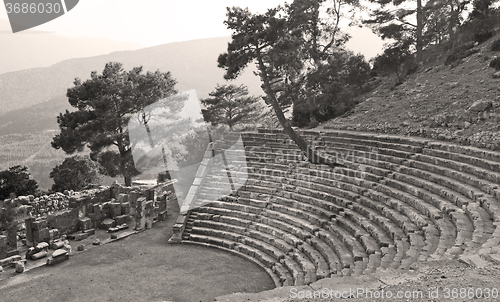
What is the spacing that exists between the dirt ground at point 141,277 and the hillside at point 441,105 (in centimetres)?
931

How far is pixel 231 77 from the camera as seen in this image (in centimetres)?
1639

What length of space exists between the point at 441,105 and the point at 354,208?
27.6 feet

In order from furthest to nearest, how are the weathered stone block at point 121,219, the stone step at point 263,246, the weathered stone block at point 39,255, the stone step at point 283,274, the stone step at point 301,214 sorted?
the weathered stone block at point 121,219, the weathered stone block at point 39,255, the stone step at point 301,214, the stone step at point 263,246, the stone step at point 283,274

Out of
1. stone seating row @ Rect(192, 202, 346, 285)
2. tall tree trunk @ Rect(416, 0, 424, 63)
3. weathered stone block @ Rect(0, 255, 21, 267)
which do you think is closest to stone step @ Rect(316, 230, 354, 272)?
stone seating row @ Rect(192, 202, 346, 285)

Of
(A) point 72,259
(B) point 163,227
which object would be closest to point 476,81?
(B) point 163,227

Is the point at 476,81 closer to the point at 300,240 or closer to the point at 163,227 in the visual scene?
the point at 300,240

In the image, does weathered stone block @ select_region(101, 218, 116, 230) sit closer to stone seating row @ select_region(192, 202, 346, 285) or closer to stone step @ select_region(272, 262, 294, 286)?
stone seating row @ select_region(192, 202, 346, 285)

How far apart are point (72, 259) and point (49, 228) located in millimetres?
3077

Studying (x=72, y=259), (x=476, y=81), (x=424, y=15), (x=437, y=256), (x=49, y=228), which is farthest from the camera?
(x=424, y=15)

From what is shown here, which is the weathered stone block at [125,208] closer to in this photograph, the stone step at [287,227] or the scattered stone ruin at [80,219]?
the scattered stone ruin at [80,219]

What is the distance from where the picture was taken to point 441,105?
17.1m

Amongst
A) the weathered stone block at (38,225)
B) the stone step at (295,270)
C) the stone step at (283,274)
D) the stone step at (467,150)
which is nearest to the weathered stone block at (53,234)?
the weathered stone block at (38,225)

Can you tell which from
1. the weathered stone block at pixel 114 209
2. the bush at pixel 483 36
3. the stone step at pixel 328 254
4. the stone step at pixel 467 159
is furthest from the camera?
the bush at pixel 483 36

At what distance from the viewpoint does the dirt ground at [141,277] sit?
10.7m
